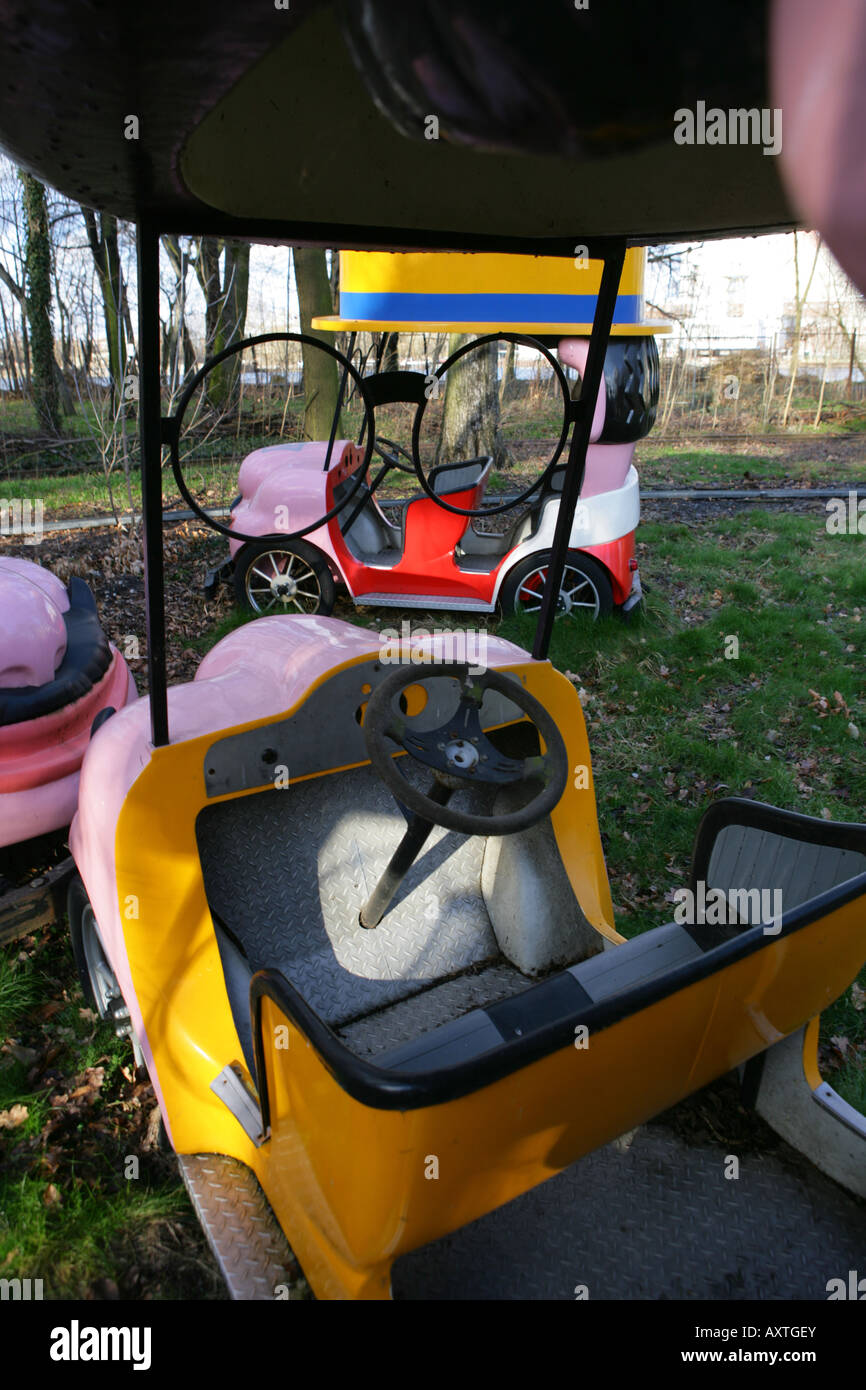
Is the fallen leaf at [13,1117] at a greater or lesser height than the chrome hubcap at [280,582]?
lesser

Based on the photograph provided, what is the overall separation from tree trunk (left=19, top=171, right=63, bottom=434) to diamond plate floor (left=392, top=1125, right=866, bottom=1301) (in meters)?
12.1

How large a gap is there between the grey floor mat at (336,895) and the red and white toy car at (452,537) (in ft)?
9.58

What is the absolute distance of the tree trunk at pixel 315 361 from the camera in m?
8.70

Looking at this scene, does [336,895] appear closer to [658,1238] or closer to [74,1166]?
[74,1166]

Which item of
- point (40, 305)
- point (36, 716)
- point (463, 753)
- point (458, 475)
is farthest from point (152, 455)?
point (40, 305)

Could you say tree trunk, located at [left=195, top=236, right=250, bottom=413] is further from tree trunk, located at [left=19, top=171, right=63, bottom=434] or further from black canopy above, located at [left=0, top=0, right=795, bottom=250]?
black canopy above, located at [left=0, top=0, right=795, bottom=250]

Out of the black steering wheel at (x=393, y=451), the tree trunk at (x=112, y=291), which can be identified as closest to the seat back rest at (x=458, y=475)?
the black steering wheel at (x=393, y=451)

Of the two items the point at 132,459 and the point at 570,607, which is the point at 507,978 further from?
the point at 132,459

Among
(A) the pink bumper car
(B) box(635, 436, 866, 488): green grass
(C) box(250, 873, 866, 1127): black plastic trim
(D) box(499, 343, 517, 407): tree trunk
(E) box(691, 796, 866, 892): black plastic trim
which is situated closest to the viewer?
(C) box(250, 873, 866, 1127): black plastic trim

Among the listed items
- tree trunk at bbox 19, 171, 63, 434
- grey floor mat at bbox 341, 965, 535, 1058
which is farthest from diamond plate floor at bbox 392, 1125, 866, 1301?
tree trunk at bbox 19, 171, 63, 434

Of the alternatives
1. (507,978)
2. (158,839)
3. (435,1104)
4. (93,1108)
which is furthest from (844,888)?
(93,1108)

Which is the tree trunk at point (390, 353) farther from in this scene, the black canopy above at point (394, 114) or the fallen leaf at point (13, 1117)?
the fallen leaf at point (13, 1117)

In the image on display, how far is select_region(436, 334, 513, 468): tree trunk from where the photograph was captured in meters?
8.86

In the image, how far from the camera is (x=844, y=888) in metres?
1.72
